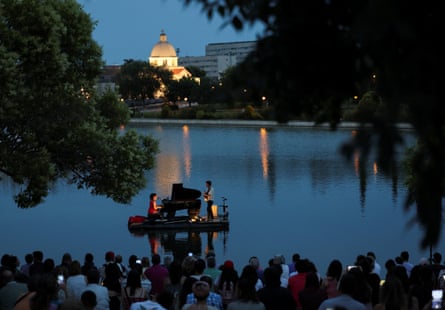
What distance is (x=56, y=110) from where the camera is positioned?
1998 cm

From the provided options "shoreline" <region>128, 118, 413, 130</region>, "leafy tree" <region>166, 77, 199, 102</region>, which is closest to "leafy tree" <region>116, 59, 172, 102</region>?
"leafy tree" <region>166, 77, 199, 102</region>

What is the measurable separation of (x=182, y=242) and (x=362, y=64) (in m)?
23.4

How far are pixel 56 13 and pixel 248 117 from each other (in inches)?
3220

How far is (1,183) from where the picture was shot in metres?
47.3

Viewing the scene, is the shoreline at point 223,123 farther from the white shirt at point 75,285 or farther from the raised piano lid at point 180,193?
the white shirt at point 75,285

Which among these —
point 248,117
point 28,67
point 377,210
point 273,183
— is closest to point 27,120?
point 28,67

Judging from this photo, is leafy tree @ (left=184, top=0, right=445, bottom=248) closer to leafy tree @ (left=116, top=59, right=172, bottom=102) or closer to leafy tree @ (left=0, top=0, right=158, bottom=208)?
leafy tree @ (left=0, top=0, right=158, bottom=208)

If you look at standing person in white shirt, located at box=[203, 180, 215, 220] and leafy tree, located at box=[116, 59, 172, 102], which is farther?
leafy tree, located at box=[116, 59, 172, 102]

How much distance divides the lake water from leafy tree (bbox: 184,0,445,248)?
27.7 ft

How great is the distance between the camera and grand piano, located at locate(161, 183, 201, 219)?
98.6 feet

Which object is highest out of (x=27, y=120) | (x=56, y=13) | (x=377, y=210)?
(x=56, y=13)

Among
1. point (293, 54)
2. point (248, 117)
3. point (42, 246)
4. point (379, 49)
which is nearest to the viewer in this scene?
point (379, 49)

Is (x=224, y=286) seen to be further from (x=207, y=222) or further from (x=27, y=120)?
(x=207, y=222)

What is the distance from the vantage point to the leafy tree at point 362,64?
4836 millimetres
